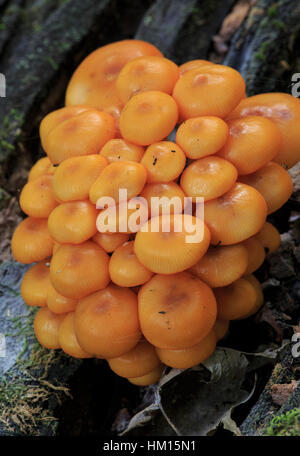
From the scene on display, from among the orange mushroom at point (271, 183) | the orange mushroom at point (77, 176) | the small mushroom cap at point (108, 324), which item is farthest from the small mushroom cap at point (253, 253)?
the orange mushroom at point (77, 176)

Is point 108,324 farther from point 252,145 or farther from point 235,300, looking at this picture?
point 252,145

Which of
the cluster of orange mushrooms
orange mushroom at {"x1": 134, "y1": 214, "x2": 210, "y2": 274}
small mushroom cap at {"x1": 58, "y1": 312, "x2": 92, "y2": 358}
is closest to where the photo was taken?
orange mushroom at {"x1": 134, "y1": 214, "x2": 210, "y2": 274}

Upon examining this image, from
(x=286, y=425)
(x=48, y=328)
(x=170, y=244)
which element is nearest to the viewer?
(x=286, y=425)

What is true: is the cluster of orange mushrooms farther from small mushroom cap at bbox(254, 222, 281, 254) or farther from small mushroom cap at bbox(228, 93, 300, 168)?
small mushroom cap at bbox(254, 222, 281, 254)

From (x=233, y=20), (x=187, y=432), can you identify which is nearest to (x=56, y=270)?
(x=187, y=432)

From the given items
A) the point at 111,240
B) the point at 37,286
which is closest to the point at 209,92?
the point at 111,240

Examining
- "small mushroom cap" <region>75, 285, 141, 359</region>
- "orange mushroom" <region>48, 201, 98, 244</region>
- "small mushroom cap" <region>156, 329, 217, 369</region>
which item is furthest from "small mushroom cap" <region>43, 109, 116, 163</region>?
"small mushroom cap" <region>156, 329, 217, 369</region>
